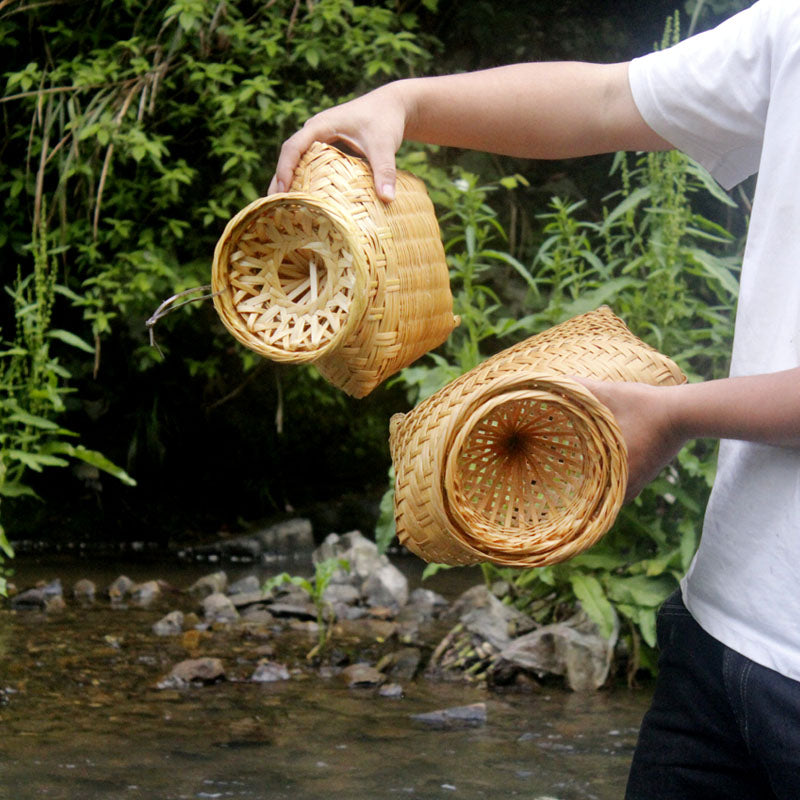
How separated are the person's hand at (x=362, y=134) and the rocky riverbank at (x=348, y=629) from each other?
2.07 meters

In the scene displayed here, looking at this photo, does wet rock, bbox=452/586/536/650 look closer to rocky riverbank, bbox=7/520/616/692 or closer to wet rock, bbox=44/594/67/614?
rocky riverbank, bbox=7/520/616/692

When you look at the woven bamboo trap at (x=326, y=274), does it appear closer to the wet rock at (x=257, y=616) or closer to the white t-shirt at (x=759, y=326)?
the white t-shirt at (x=759, y=326)

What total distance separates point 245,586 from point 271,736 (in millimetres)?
1822

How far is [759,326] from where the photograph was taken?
1.24m

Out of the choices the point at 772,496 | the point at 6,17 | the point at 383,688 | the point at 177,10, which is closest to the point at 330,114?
the point at 772,496

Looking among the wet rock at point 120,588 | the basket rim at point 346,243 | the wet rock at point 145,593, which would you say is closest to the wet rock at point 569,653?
the wet rock at point 145,593

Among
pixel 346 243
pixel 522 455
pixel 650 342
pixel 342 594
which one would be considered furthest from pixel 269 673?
pixel 346 243

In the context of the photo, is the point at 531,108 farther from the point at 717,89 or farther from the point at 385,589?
the point at 385,589

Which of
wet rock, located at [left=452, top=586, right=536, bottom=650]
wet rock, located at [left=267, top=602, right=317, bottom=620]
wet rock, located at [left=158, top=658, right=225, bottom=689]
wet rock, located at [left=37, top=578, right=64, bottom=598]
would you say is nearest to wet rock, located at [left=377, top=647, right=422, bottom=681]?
wet rock, located at [left=452, top=586, right=536, bottom=650]

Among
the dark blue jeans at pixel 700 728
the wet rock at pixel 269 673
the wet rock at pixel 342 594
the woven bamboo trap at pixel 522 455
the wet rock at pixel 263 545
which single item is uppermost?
the woven bamboo trap at pixel 522 455

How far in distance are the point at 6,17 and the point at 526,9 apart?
97.9 inches

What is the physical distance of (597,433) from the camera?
3.58ft

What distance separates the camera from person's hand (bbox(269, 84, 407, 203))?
1.26 metres

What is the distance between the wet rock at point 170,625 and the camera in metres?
3.93
